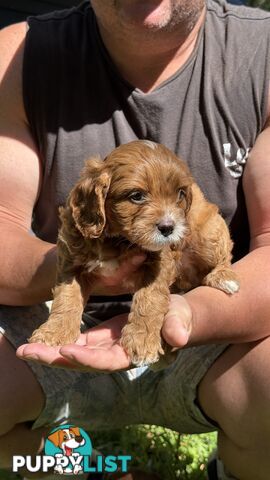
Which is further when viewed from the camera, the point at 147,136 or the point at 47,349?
the point at 147,136

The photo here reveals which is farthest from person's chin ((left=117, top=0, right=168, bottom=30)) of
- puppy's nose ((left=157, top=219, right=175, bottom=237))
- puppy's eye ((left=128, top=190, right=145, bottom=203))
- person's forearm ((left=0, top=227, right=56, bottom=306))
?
person's forearm ((left=0, top=227, right=56, bottom=306))

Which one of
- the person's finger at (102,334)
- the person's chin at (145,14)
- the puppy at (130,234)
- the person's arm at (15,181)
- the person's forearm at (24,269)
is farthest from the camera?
the person's arm at (15,181)

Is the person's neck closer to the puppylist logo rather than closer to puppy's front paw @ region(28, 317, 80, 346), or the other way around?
puppy's front paw @ region(28, 317, 80, 346)

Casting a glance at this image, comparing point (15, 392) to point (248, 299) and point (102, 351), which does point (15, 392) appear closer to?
point (102, 351)

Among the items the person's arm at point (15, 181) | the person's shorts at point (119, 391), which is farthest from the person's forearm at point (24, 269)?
the person's shorts at point (119, 391)

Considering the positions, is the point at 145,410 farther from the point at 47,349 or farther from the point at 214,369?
the point at 47,349

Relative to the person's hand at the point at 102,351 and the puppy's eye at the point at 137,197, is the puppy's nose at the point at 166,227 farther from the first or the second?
the person's hand at the point at 102,351

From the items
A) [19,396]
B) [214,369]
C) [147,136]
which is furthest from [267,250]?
[19,396]
